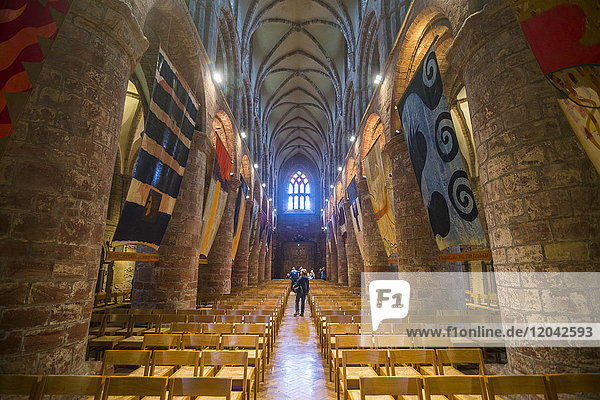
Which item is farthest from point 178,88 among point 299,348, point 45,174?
point 299,348

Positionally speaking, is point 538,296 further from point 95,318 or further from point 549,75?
point 95,318

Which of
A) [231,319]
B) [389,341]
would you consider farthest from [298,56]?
[389,341]

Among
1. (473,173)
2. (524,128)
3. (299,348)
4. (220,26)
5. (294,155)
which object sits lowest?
(299,348)

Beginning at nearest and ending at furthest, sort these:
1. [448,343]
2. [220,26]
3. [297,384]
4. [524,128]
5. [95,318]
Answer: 1. [524,128]
2. [297,384]
3. [448,343]
4. [95,318]
5. [220,26]

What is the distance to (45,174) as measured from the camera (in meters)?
2.85

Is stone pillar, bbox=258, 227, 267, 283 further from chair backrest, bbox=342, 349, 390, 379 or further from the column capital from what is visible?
chair backrest, bbox=342, 349, 390, 379

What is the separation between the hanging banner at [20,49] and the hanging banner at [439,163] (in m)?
5.19

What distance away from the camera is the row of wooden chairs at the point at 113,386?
1871 mm

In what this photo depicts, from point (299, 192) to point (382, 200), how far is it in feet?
76.3

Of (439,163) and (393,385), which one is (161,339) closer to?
(393,385)

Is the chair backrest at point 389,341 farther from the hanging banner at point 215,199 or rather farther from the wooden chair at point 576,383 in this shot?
the hanging banner at point 215,199

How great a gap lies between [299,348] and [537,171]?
14.8ft

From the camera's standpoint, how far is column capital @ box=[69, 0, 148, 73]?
3.29 meters

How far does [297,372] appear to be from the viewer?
4133 mm
